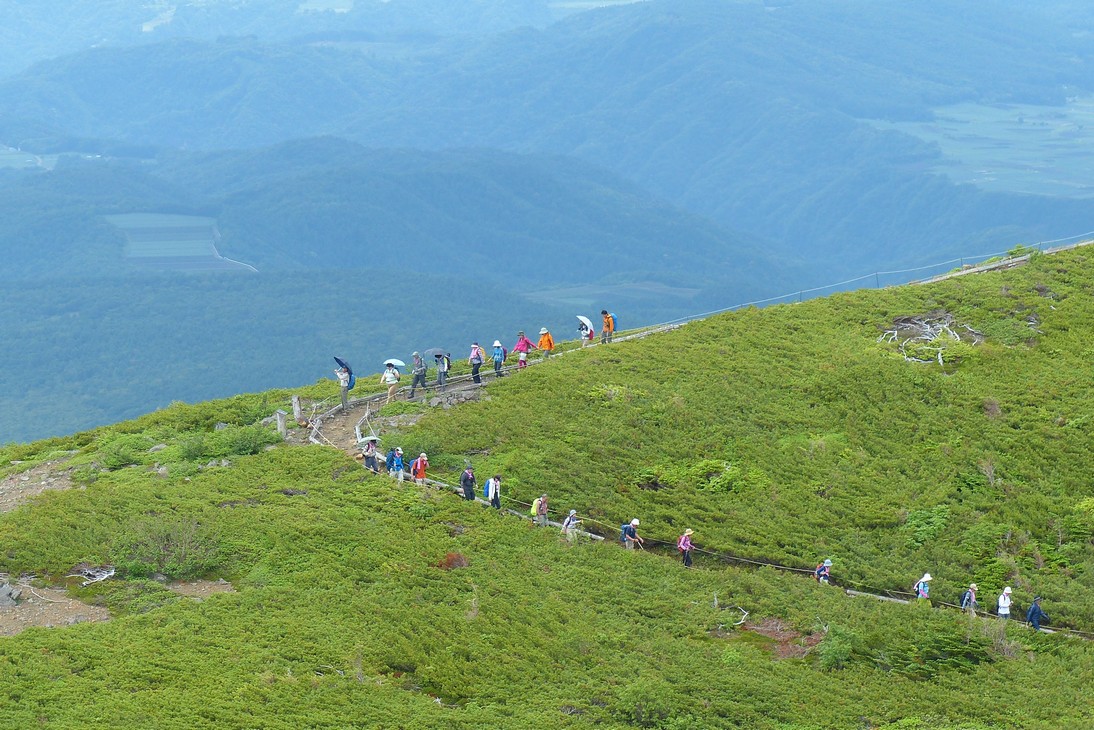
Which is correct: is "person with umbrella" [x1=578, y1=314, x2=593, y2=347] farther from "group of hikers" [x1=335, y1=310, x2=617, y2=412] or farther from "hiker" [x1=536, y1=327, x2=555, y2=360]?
"hiker" [x1=536, y1=327, x2=555, y2=360]

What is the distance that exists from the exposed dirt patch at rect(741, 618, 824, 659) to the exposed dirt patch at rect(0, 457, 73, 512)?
25553 millimetres

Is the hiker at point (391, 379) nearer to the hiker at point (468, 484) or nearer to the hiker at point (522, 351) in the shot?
the hiker at point (522, 351)

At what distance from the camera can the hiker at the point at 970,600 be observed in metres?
43.2

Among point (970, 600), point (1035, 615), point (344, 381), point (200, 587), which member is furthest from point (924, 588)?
point (344, 381)

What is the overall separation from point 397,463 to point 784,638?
15774 millimetres

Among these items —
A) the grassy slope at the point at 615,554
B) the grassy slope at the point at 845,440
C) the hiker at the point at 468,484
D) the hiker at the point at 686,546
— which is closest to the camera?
the grassy slope at the point at 615,554

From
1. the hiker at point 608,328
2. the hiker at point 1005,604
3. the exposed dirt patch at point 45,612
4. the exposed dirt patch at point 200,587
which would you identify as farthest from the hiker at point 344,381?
the hiker at point 1005,604

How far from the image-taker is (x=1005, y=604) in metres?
42.7

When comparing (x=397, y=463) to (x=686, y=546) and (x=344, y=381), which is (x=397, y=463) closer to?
(x=344, y=381)

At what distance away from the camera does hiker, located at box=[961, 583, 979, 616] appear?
142ft

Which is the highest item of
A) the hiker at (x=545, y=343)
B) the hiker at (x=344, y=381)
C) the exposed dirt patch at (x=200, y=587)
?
the hiker at (x=545, y=343)

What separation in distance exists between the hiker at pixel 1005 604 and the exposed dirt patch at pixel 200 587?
2269 centimetres

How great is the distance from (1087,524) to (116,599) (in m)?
30.6

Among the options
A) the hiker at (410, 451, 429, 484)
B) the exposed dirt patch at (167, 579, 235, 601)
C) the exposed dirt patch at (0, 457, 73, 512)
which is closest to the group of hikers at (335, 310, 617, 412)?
the hiker at (410, 451, 429, 484)
